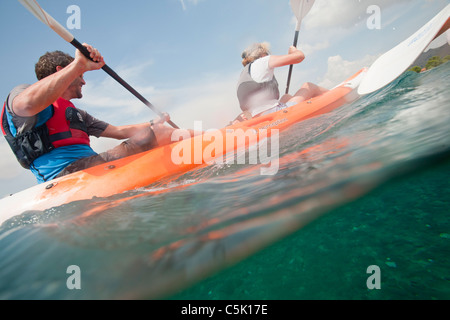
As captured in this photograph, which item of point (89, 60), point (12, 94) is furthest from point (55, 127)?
point (89, 60)

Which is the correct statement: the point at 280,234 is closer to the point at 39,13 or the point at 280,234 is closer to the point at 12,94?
the point at 12,94

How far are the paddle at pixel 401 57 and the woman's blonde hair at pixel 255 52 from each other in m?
2.00

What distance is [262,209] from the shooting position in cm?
119

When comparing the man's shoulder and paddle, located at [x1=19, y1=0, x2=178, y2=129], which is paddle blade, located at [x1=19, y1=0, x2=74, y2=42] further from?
the man's shoulder

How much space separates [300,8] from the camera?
5168 mm

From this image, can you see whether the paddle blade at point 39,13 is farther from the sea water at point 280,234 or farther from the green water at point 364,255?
the green water at point 364,255

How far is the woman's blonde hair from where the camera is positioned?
3.89 m

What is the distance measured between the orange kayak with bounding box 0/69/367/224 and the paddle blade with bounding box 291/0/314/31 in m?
3.19

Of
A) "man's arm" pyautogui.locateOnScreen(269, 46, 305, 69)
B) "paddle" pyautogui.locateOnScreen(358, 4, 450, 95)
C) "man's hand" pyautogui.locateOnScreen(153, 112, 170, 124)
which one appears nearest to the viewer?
"paddle" pyautogui.locateOnScreen(358, 4, 450, 95)

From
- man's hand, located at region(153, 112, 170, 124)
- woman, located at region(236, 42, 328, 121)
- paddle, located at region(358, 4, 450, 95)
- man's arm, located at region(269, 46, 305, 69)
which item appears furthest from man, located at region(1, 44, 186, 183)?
paddle, located at region(358, 4, 450, 95)

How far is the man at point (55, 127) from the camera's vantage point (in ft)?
6.40

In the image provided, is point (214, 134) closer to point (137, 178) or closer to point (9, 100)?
point (137, 178)

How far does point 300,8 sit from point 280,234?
20.1 ft

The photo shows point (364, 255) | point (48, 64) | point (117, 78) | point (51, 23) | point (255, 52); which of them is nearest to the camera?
point (364, 255)
